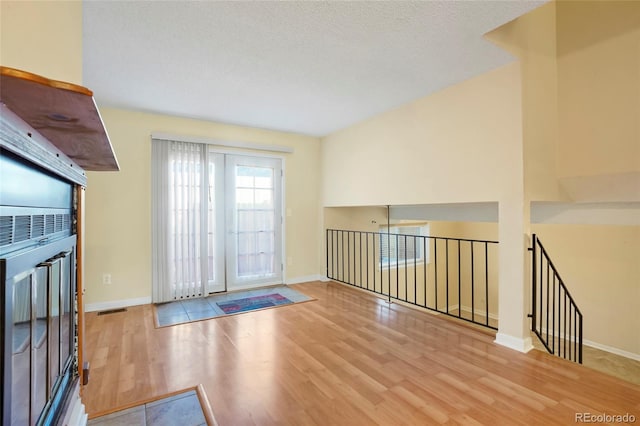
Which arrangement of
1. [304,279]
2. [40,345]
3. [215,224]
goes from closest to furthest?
[40,345], [215,224], [304,279]

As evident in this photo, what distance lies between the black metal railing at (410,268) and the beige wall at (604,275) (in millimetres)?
1124

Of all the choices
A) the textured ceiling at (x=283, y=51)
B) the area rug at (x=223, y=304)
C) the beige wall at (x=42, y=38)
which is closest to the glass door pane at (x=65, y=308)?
the beige wall at (x=42, y=38)

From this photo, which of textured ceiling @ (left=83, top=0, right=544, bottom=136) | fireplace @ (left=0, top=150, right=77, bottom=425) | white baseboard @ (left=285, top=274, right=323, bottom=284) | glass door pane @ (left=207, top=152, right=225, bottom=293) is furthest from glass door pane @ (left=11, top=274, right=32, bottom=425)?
white baseboard @ (left=285, top=274, right=323, bottom=284)

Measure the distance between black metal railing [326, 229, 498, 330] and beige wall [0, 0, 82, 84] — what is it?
351 centimetres

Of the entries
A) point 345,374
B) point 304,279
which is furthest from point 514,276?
point 304,279

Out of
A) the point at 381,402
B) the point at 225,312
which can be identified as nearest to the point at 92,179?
the point at 225,312

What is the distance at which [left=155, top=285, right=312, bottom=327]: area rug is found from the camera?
3340mm

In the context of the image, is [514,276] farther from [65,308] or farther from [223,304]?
[223,304]

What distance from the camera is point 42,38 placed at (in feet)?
4.37

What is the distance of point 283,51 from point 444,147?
1810mm

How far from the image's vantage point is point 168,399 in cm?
189

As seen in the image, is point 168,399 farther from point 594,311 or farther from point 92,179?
point 594,311

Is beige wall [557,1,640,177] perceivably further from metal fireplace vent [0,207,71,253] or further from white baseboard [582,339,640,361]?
metal fireplace vent [0,207,71,253]

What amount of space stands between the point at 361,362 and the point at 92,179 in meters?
3.57
